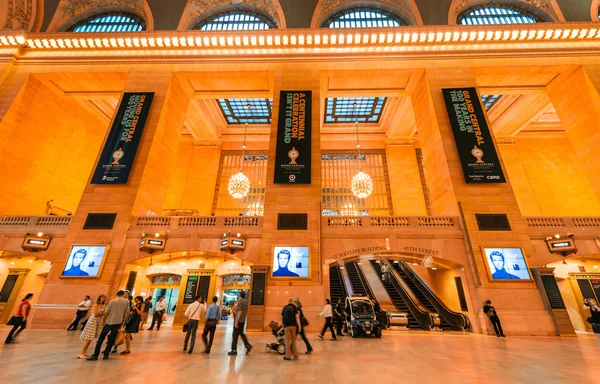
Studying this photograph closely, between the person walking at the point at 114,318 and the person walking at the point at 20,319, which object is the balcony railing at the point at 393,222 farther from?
the person walking at the point at 20,319

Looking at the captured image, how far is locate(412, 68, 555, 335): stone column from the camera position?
9.20 metres

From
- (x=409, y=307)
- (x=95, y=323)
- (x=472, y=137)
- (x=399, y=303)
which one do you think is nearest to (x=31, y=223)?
(x=95, y=323)

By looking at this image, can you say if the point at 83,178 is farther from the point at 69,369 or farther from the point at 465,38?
the point at 465,38

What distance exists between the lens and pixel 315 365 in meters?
4.45

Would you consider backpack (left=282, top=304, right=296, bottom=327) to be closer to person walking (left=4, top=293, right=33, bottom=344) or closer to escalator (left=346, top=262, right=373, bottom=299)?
person walking (left=4, top=293, right=33, bottom=344)

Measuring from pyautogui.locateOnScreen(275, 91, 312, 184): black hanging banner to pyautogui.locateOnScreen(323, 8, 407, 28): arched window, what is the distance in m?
6.00

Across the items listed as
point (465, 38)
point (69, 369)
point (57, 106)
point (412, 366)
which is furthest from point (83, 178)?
point (465, 38)

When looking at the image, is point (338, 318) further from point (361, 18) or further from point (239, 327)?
point (361, 18)

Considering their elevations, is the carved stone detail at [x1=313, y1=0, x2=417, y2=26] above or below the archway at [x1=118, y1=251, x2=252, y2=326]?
above

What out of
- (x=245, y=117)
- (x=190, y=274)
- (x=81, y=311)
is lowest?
(x=81, y=311)

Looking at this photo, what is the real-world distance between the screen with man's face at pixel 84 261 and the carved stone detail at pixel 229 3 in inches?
526

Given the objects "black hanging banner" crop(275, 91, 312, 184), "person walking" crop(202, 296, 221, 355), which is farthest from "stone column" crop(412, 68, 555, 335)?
"person walking" crop(202, 296, 221, 355)

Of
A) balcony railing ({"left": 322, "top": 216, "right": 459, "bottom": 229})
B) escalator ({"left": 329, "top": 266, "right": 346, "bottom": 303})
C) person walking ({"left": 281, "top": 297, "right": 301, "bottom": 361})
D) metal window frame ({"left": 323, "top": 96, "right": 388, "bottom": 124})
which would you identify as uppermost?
metal window frame ({"left": 323, "top": 96, "right": 388, "bottom": 124})

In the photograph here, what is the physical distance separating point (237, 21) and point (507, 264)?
60.5 ft
